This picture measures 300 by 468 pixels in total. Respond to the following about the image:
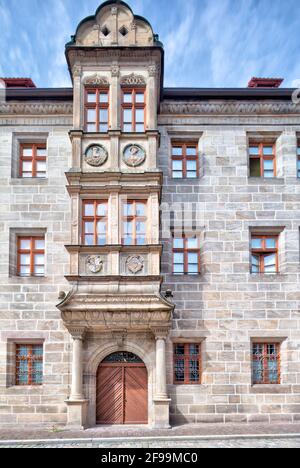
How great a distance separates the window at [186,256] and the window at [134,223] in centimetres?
154

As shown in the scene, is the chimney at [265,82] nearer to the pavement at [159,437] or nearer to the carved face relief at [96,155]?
the carved face relief at [96,155]

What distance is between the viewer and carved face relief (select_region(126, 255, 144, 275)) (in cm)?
1788

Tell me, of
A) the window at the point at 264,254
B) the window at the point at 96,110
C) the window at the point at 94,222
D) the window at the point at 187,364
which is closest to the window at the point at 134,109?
the window at the point at 96,110

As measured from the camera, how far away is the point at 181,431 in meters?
16.7

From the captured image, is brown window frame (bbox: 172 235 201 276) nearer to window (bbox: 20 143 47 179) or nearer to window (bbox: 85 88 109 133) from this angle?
window (bbox: 85 88 109 133)

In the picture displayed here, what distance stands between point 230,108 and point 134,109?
3230 millimetres

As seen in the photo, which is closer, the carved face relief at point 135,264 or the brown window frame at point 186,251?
the carved face relief at point 135,264

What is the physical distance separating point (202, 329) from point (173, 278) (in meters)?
1.81

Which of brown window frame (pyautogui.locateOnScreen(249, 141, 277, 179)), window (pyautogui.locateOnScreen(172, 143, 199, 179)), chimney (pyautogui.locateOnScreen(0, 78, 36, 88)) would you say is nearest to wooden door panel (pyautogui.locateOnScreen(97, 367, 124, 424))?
window (pyautogui.locateOnScreen(172, 143, 199, 179))

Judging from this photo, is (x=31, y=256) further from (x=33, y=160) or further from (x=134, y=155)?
(x=134, y=155)

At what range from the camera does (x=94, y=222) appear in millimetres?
18438

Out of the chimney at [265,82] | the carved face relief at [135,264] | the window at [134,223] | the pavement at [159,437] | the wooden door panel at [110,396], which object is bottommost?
the pavement at [159,437]

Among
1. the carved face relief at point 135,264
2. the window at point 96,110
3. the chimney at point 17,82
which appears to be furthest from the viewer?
the chimney at point 17,82

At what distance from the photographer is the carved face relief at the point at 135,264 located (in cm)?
1788
